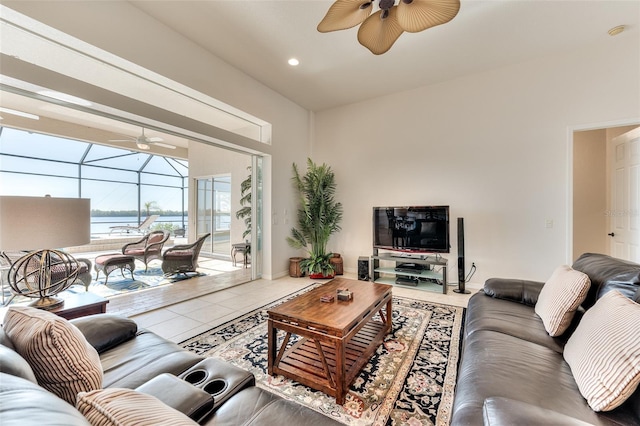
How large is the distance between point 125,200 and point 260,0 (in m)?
5.19

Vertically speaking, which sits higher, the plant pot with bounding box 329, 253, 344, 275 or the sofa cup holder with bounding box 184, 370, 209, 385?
the sofa cup holder with bounding box 184, 370, 209, 385

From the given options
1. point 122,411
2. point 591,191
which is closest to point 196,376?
point 122,411

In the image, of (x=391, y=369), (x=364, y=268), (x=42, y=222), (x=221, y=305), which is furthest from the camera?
(x=364, y=268)

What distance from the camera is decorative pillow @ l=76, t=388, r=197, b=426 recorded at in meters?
0.58

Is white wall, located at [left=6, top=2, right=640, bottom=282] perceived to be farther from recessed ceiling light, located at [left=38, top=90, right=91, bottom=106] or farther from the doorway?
the doorway

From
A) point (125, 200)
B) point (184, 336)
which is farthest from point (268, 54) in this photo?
point (125, 200)

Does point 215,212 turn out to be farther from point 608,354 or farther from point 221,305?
point 608,354

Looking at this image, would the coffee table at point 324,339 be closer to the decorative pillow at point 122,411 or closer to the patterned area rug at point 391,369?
the patterned area rug at point 391,369

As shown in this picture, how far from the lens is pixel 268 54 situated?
136 inches

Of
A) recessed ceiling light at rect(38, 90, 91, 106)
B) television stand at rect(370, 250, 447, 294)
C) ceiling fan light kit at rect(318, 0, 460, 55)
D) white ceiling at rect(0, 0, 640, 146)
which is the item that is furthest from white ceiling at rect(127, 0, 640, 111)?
television stand at rect(370, 250, 447, 294)

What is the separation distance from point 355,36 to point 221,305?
366 centimetres

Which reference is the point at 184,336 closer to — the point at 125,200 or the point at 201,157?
the point at 125,200

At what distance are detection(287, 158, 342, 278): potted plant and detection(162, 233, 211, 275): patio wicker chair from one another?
1709 millimetres

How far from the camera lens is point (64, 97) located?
2312 millimetres
